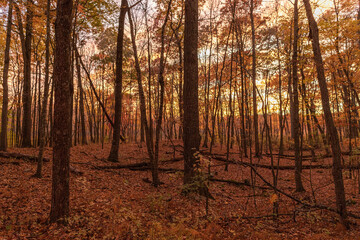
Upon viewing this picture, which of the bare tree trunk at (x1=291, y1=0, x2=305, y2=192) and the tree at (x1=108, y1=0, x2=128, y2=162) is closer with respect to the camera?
the bare tree trunk at (x1=291, y1=0, x2=305, y2=192)

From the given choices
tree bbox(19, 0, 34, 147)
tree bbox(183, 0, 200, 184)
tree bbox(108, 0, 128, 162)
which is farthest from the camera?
tree bbox(19, 0, 34, 147)

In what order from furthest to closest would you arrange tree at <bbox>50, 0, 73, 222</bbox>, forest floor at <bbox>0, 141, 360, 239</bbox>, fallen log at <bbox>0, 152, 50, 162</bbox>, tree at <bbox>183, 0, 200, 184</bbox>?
fallen log at <bbox>0, 152, 50, 162</bbox> < tree at <bbox>183, 0, 200, 184</bbox> < forest floor at <bbox>0, 141, 360, 239</bbox> < tree at <bbox>50, 0, 73, 222</bbox>

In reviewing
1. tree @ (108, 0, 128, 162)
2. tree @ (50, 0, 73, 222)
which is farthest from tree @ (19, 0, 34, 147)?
tree @ (50, 0, 73, 222)

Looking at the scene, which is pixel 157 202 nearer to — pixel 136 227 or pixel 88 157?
pixel 136 227

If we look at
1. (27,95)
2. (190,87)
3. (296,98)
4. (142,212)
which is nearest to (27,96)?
(27,95)

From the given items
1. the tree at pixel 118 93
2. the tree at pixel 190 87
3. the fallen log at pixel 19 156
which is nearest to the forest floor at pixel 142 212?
the fallen log at pixel 19 156

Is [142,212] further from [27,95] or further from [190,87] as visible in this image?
[27,95]

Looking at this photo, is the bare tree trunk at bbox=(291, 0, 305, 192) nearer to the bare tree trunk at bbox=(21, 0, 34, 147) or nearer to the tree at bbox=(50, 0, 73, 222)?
the tree at bbox=(50, 0, 73, 222)

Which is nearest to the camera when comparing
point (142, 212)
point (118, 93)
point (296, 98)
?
point (142, 212)

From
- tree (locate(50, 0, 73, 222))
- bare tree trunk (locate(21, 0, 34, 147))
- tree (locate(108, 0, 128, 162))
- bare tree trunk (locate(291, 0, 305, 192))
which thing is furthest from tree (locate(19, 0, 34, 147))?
bare tree trunk (locate(291, 0, 305, 192))

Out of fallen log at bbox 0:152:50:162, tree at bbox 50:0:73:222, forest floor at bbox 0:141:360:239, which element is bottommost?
forest floor at bbox 0:141:360:239

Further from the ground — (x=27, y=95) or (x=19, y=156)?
(x=27, y=95)

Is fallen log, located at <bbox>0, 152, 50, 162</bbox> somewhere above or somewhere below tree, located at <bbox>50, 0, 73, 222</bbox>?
below

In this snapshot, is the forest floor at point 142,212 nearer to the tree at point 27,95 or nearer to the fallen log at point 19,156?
the fallen log at point 19,156
